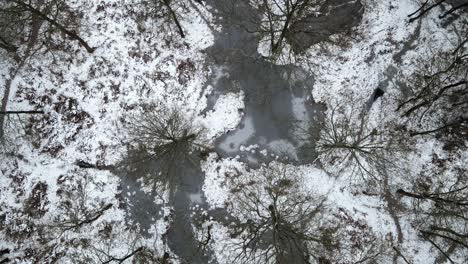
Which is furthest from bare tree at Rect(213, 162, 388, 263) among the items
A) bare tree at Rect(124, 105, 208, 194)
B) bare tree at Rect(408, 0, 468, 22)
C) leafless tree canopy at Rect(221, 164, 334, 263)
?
bare tree at Rect(408, 0, 468, 22)

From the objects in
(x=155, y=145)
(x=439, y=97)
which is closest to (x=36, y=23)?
(x=155, y=145)

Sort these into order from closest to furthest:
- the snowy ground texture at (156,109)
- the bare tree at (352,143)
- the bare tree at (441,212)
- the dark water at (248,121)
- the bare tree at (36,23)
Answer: the bare tree at (441,212) < the bare tree at (352,143) < the snowy ground texture at (156,109) < the dark water at (248,121) < the bare tree at (36,23)

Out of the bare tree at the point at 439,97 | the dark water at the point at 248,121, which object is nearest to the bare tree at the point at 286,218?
the dark water at the point at 248,121

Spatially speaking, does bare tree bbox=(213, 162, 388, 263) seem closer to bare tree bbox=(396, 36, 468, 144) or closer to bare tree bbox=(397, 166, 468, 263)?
bare tree bbox=(397, 166, 468, 263)

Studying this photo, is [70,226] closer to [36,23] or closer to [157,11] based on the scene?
[36,23]

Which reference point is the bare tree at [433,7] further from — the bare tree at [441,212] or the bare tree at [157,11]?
the bare tree at [157,11]

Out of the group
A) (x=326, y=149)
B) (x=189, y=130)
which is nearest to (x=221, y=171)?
(x=189, y=130)
